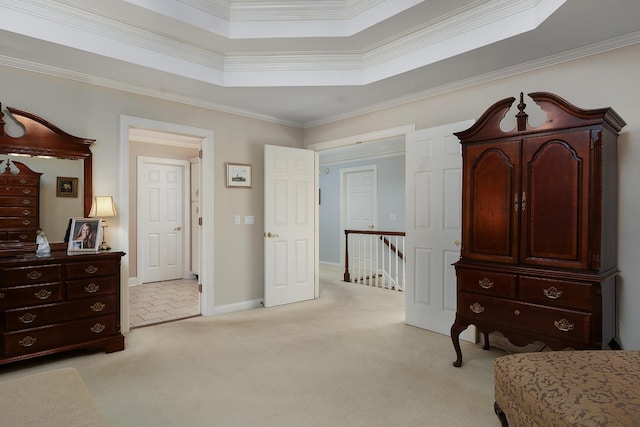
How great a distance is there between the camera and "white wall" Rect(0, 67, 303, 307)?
127 inches

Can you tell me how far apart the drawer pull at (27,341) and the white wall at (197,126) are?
972 mm

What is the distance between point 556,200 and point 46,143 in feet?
13.6

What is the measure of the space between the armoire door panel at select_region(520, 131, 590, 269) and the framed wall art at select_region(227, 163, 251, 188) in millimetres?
3192

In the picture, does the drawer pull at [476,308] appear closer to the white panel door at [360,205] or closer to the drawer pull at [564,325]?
the drawer pull at [564,325]

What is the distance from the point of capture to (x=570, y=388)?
4.81ft

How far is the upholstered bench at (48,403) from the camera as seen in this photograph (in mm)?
1108

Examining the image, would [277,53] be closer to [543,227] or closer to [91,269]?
[91,269]

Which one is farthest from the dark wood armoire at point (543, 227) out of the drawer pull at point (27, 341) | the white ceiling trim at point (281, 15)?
the drawer pull at point (27, 341)

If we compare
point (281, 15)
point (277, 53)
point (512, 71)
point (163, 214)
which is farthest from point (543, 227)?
point (163, 214)

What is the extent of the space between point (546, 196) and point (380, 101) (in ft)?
7.48

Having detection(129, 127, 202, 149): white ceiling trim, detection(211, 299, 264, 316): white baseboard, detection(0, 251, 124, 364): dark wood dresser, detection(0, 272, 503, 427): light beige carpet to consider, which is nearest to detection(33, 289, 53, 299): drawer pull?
detection(0, 251, 124, 364): dark wood dresser

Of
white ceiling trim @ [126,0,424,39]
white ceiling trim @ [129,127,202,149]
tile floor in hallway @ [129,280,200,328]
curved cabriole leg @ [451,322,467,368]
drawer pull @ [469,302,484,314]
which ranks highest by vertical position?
white ceiling trim @ [126,0,424,39]

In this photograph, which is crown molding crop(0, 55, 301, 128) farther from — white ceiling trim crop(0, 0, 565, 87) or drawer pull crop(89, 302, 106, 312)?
drawer pull crop(89, 302, 106, 312)

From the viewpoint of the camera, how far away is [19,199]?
311 cm
